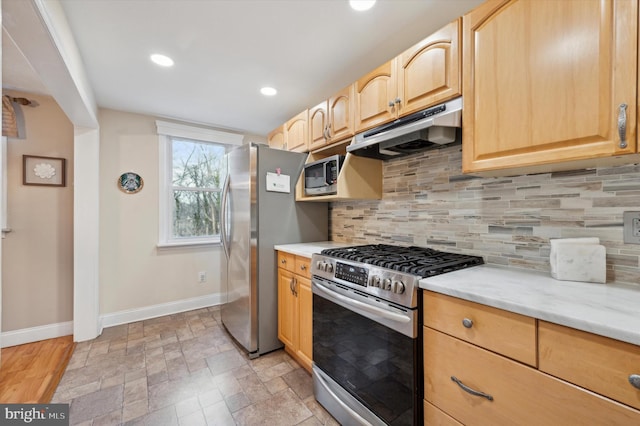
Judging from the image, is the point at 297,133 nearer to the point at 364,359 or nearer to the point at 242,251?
the point at 242,251

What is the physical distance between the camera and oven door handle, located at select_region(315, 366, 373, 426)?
140 centimetres

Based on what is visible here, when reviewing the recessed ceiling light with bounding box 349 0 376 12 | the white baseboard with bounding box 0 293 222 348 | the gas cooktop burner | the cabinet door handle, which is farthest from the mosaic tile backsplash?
the white baseboard with bounding box 0 293 222 348

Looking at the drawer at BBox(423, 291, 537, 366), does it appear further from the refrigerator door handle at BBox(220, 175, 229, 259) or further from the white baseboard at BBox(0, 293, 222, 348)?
the white baseboard at BBox(0, 293, 222, 348)

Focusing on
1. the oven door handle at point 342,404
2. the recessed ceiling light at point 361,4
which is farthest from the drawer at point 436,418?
the recessed ceiling light at point 361,4

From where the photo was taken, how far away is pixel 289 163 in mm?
2438

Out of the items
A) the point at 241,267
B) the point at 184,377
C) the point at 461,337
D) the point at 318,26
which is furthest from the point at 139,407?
the point at 318,26

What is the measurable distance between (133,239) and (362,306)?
2.74 metres

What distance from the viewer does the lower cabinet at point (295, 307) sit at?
196cm

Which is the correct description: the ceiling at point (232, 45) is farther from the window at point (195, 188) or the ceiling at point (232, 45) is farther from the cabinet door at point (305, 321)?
the cabinet door at point (305, 321)

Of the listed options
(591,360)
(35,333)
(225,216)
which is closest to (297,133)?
(225,216)

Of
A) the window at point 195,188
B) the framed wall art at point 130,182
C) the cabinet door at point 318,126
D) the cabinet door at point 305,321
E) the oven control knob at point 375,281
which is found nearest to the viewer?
the oven control knob at point 375,281

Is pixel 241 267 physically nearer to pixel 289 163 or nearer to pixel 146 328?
pixel 289 163

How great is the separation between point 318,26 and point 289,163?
42.4 inches

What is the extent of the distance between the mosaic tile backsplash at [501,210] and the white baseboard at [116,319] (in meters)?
2.26
